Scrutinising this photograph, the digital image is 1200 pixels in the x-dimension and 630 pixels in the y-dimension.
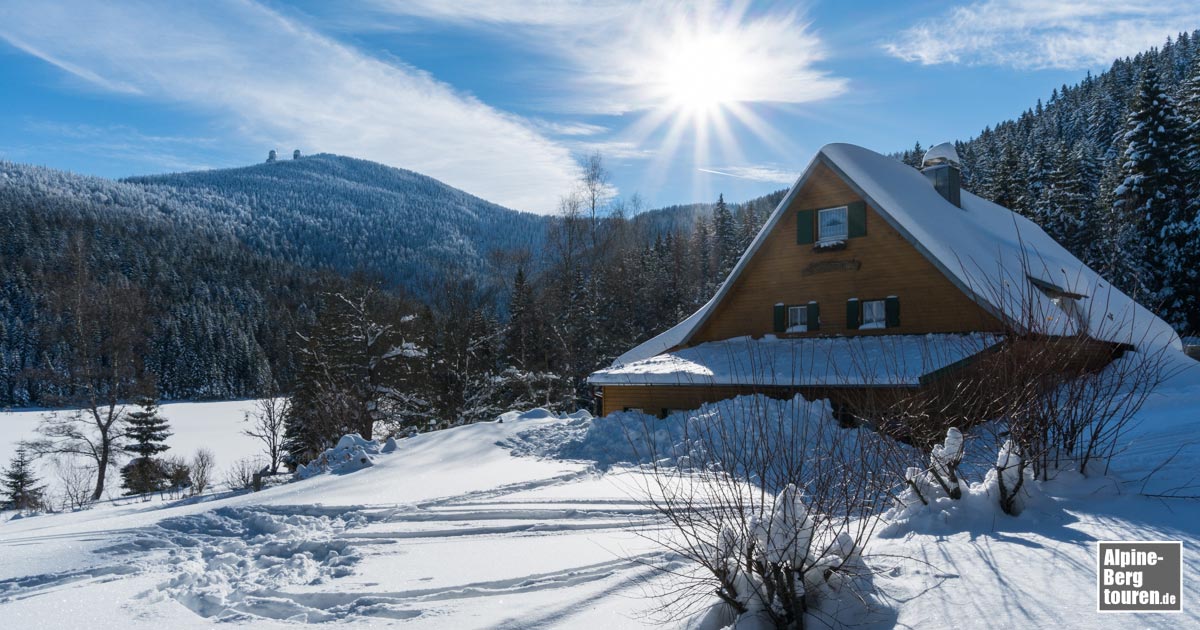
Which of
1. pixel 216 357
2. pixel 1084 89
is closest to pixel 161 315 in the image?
pixel 216 357

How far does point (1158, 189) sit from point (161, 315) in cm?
9110

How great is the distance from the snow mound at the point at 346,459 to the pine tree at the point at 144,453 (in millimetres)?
21283

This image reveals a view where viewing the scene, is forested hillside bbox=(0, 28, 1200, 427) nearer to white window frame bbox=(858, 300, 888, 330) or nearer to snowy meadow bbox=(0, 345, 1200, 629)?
snowy meadow bbox=(0, 345, 1200, 629)

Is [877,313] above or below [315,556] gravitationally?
above

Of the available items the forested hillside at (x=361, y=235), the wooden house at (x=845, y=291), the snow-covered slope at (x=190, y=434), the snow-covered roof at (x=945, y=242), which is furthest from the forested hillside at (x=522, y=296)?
the forested hillside at (x=361, y=235)

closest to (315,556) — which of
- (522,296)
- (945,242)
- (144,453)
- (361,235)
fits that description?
(945,242)

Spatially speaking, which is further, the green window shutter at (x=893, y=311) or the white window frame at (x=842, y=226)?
the white window frame at (x=842, y=226)

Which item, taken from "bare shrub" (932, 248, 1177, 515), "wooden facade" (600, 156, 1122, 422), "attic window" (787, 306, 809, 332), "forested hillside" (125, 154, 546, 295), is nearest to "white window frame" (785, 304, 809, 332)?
"attic window" (787, 306, 809, 332)

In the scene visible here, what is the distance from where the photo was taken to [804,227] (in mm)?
17469

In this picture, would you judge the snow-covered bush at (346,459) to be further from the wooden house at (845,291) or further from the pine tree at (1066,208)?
the pine tree at (1066,208)

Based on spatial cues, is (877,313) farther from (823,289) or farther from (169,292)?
(169,292)

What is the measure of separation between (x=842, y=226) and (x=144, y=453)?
122ft

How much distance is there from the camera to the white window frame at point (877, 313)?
52.2 feet

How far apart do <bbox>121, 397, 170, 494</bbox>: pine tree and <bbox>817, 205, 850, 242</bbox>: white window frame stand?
2935 cm
